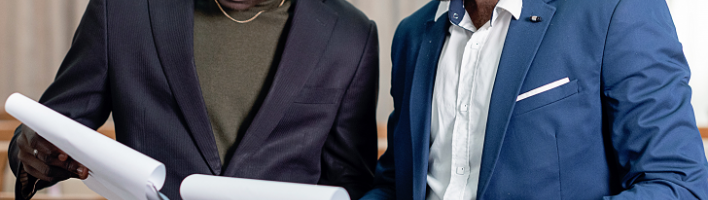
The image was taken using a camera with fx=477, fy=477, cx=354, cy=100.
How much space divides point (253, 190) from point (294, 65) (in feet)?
1.86

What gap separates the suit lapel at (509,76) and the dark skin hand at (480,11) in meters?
0.08

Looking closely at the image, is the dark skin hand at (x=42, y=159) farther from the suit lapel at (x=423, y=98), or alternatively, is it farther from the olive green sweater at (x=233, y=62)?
the suit lapel at (x=423, y=98)

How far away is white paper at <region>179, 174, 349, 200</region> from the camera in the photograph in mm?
498

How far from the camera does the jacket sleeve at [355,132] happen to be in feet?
3.75

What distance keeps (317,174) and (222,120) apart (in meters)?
0.25

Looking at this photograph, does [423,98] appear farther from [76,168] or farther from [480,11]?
[76,168]

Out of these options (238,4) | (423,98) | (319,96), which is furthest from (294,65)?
(423,98)

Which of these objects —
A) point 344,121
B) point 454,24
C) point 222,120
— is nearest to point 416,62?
point 454,24

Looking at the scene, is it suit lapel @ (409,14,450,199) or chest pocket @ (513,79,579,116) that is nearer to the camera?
chest pocket @ (513,79,579,116)

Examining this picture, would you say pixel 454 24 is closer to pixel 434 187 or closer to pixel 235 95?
pixel 434 187

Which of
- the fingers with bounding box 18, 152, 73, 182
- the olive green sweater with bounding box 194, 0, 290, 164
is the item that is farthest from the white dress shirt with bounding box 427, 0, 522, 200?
the fingers with bounding box 18, 152, 73, 182

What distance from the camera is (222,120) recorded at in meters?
1.06

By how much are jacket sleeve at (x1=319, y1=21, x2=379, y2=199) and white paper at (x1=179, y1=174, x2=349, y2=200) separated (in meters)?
0.59

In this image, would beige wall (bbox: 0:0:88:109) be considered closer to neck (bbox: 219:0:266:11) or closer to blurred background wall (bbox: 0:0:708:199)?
blurred background wall (bbox: 0:0:708:199)
